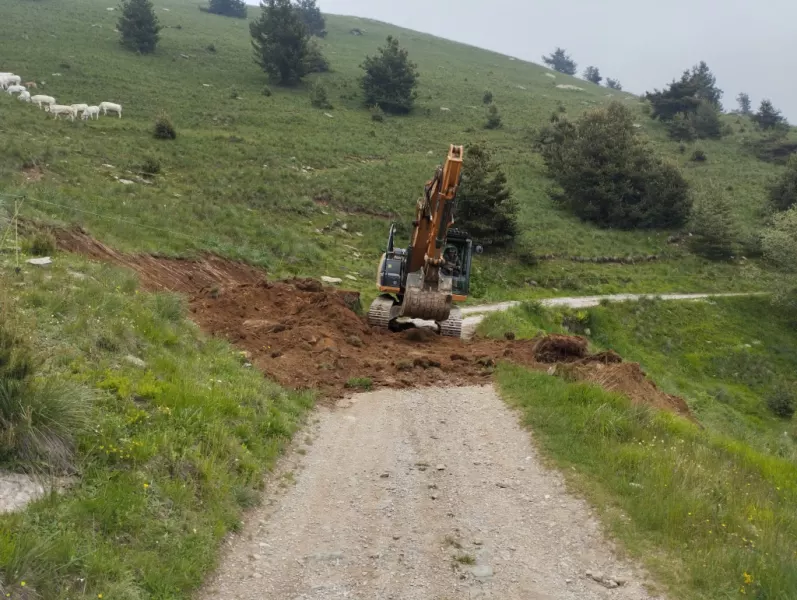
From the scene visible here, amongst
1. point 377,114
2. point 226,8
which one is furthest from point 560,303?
point 226,8

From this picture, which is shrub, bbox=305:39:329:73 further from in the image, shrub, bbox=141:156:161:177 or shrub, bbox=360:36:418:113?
shrub, bbox=141:156:161:177

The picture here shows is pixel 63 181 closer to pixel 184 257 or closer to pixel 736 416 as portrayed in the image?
pixel 184 257

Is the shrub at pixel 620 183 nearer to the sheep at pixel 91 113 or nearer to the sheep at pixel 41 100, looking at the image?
the sheep at pixel 91 113

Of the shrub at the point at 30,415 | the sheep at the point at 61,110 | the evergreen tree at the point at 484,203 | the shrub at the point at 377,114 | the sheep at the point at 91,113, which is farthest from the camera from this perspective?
the shrub at the point at 377,114

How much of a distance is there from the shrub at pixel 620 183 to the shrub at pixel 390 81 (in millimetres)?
18041

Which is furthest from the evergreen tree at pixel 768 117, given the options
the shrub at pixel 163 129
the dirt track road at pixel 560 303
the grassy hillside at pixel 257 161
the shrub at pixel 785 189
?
the shrub at pixel 163 129

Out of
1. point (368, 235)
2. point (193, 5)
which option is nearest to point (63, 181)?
point (368, 235)

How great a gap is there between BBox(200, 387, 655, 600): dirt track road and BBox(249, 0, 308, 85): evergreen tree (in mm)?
51005

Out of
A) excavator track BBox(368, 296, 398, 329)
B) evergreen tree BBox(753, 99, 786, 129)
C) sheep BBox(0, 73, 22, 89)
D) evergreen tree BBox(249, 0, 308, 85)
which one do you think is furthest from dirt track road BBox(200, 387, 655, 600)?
evergreen tree BBox(753, 99, 786, 129)

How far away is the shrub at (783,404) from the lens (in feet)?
76.8

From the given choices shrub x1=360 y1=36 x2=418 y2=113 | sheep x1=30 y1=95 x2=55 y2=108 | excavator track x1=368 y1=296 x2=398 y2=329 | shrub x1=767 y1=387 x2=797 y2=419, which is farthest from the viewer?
shrub x1=360 y1=36 x2=418 y2=113

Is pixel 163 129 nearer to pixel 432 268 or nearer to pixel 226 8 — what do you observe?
pixel 432 268

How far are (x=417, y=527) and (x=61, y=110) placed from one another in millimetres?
33602

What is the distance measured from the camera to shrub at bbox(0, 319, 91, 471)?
556 centimetres
